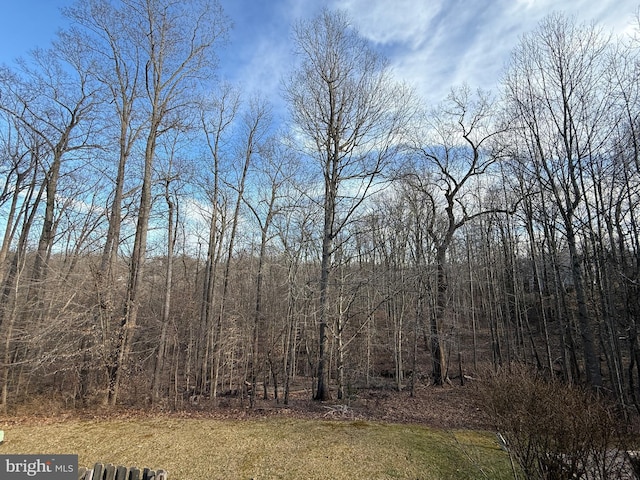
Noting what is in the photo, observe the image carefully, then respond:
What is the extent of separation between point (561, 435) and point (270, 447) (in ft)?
14.2

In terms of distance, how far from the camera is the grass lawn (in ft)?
15.8

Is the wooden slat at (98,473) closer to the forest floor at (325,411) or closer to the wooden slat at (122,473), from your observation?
the wooden slat at (122,473)

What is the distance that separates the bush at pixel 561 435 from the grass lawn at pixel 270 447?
→ 74 cm

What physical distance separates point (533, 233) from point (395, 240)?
6.26 m

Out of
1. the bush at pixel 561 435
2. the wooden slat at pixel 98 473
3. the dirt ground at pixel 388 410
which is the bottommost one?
the dirt ground at pixel 388 410

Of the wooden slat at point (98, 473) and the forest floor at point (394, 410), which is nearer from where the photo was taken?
the wooden slat at point (98, 473)

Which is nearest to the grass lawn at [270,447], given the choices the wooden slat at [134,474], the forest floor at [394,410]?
the forest floor at [394,410]

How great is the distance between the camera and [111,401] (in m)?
8.34

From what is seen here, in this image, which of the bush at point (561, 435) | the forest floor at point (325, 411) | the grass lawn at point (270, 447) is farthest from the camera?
the forest floor at point (325, 411)

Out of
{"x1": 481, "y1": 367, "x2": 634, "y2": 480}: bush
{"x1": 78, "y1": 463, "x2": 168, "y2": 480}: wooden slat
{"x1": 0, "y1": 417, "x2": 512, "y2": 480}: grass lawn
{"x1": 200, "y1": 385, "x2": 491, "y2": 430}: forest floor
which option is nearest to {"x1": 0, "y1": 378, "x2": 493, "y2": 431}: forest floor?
{"x1": 200, "y1": 385, "x2": 491, "y2": 430}: forest floor

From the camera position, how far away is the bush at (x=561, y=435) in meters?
3.29

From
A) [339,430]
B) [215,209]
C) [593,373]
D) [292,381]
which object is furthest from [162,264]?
[593,373]

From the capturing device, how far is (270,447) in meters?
5.70

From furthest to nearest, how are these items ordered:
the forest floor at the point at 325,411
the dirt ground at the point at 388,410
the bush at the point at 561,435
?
the dirt ground at the point at 388,410 → the forest floor at the point at 325,411 → the bush at the point at 561,435
